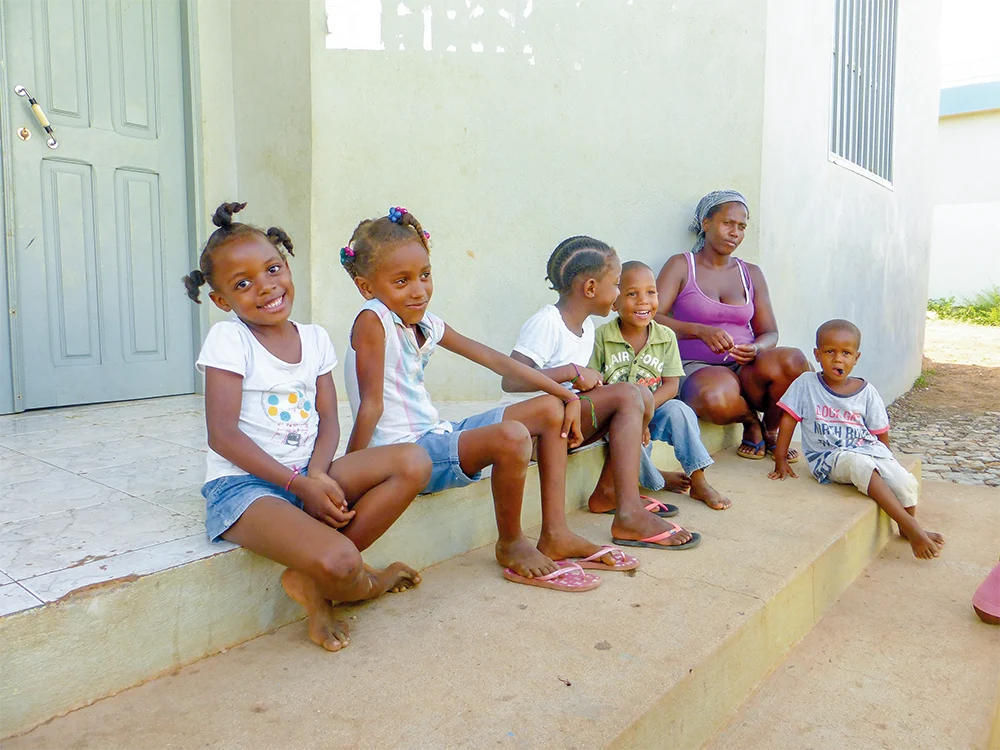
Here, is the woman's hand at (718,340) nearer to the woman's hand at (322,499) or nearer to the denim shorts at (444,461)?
the denim shorts at (444,461)

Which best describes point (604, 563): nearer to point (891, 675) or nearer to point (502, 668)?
point (502, 668)

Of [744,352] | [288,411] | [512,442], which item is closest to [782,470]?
[744,352]

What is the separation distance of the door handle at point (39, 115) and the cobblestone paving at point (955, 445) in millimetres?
4738

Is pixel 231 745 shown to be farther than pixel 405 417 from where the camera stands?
No

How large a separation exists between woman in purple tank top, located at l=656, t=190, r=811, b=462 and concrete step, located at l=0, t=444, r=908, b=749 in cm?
115

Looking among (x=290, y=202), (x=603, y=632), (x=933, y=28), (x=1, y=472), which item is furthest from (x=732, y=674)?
(x=933, y=28)

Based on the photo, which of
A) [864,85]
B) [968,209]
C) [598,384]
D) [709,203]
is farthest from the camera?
[968,209]

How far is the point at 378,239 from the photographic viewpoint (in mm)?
2191

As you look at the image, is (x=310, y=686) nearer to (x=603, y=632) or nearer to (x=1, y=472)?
(x=603, y=632)

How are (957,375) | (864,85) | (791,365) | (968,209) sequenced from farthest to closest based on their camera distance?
(968,209)
(957,375)
(864,85)
(791,365)

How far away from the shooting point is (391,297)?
7.23 feet

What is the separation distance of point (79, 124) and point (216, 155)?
24.9 inches

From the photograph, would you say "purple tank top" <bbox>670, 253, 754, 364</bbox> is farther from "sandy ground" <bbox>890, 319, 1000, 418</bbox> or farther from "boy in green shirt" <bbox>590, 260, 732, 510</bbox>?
"sandy ground" <bbox>890, 319, 1000, 418</bbox>

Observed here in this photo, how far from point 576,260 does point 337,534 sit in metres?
1.45
